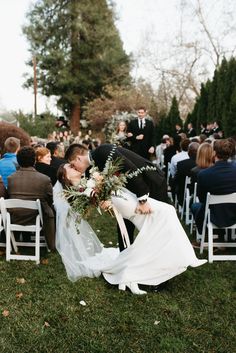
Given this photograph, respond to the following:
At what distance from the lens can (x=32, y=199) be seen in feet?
20.8

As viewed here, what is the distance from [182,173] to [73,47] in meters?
28.1

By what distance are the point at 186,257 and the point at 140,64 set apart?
3359 centimetres

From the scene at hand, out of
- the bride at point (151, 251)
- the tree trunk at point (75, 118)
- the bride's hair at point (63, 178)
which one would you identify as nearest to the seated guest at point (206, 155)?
the bride's hair at point (63, 178)

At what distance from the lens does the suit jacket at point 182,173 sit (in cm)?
872

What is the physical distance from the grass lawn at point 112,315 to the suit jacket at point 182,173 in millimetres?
3247

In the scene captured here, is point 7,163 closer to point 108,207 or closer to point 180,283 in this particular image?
point 108,207

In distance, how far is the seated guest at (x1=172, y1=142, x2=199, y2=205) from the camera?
8.60 metres

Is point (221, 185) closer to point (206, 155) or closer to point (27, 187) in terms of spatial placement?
point (206, 155)

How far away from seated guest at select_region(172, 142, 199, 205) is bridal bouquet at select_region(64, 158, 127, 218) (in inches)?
147

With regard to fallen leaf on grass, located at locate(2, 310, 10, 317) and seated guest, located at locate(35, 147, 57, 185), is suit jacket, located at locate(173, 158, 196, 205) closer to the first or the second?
seated guest, located at locate(35, 147, 57, 185)

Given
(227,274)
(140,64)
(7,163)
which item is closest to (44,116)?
(140,64)

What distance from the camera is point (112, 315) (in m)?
4.30

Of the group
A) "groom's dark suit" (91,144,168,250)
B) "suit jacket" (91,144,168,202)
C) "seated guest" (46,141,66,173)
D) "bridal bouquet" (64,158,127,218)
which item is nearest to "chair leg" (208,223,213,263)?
"groom's dark suit" (91,144,168,250)

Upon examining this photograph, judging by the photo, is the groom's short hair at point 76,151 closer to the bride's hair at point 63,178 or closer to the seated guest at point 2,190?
the bride's hair at point 63,178
